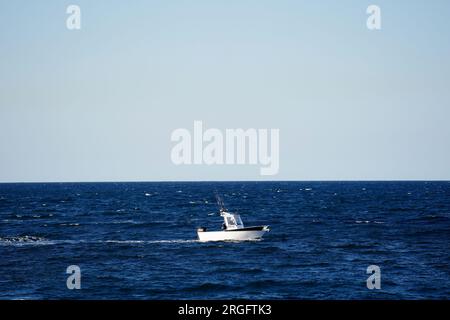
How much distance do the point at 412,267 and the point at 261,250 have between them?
14.9 meters

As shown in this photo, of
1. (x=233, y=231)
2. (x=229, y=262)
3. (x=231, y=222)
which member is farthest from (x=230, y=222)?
(x=229, y=262)

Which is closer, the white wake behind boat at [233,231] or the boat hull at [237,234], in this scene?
the white wake behind boat at [233,231]

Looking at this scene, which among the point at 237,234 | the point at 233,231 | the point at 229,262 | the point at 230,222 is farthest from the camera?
the point at 230,222

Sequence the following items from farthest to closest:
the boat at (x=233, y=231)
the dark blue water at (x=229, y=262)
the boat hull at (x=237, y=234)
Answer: the boat hull at (x=237, y=234) < the boat at (x=233, y=231) < the dark blue water at (x=229, y=262)

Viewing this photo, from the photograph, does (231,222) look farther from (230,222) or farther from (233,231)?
(233,231)

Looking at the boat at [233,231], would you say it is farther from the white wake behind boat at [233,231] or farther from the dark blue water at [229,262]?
the dark blue water at [229,262]

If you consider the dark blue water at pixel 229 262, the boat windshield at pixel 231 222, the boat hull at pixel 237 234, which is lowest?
the dark blue water at pixel 229 262

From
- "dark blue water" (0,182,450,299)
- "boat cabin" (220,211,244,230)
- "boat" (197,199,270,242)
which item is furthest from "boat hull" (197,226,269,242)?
"dark blue water" (0,182,450,299)

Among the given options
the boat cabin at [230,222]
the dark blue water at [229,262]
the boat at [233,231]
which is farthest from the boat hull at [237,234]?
the dark blue water at [229,262]

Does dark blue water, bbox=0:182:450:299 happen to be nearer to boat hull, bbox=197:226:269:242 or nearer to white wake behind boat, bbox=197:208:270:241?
boat hull, bbox=197:226:269:242

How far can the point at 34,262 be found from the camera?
48688 millimetres

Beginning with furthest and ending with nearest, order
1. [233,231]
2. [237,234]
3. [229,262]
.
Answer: [237,234], [233,231], [229,262]
